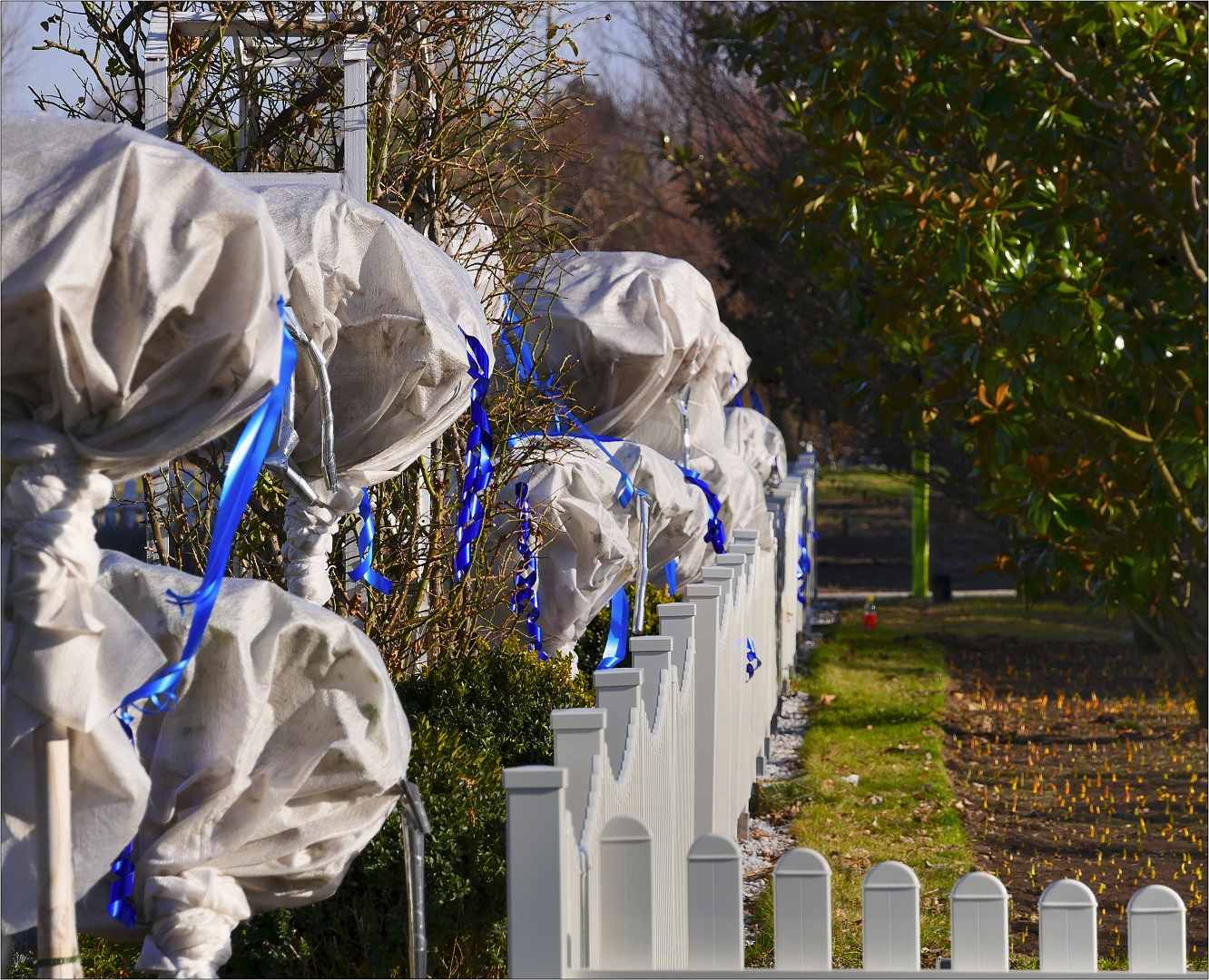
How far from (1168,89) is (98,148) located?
4560 millimetres

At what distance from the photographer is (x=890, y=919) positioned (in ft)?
8.32

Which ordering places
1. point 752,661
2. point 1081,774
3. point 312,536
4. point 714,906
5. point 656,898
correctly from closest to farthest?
point 714,906 → point 656,898 → point 312,536 → point 752,661 → point 1081,774

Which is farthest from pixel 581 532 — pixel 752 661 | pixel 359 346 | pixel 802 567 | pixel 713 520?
pixel 802 567

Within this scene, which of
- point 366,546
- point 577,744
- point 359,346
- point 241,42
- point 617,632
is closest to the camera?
point 577,744

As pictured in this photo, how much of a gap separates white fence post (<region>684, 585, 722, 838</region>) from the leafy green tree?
1657 millimetres

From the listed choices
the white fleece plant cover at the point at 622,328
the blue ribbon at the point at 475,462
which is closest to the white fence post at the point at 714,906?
the blue ribbon at the point at 475,462

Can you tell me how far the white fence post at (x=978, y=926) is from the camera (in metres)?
2.57

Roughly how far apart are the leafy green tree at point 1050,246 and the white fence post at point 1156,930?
9.72ft

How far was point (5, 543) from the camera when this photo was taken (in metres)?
2.11

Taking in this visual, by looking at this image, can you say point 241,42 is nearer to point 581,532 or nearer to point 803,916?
point 581,532

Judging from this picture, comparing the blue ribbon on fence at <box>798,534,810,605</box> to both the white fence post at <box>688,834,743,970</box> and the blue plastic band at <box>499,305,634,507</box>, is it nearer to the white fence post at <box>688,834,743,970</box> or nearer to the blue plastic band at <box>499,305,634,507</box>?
the blue plastic band at <box>499,305,634,507</box>

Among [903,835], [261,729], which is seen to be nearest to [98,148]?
[261,729]

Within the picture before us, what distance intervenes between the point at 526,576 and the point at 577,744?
2.58m

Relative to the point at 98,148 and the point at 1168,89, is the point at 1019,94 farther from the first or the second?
the point at 98,148
